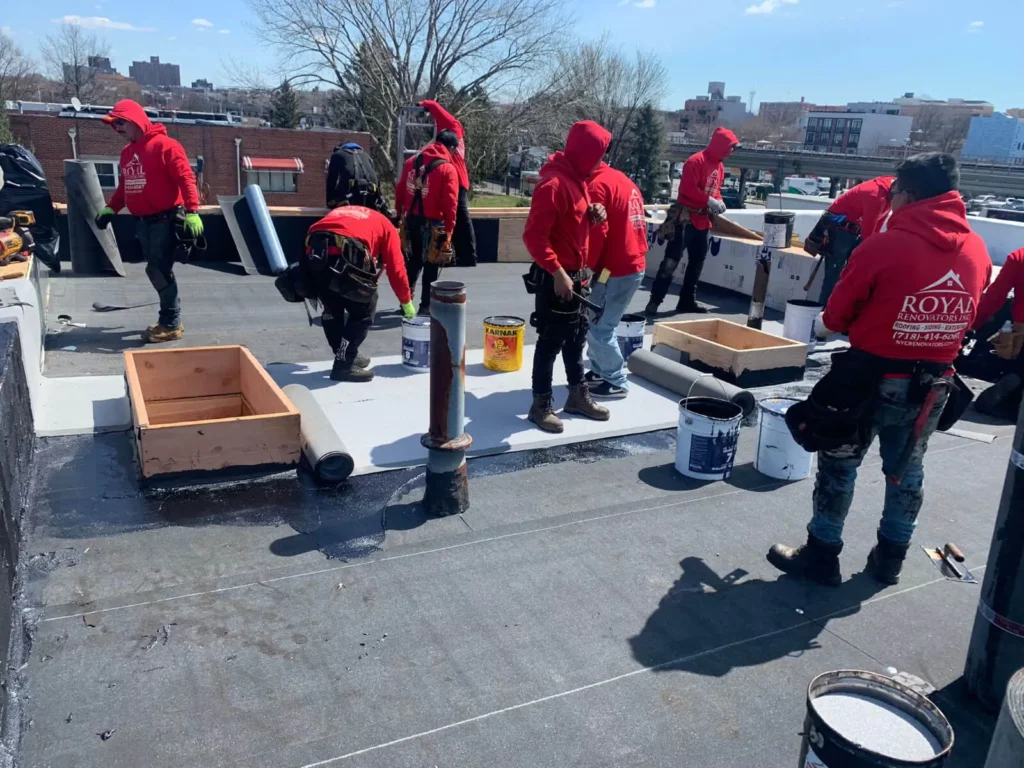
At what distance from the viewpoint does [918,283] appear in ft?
Result: 10.3

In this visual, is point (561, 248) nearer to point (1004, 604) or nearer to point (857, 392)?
point (857, 392)

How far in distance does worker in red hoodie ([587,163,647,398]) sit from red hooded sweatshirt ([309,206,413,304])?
1.38 metres

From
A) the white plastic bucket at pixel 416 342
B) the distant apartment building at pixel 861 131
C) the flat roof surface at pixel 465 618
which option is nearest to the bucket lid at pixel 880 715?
the flat roof surface at pixel 465 618

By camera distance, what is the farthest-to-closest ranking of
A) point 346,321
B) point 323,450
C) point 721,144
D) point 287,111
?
1. point 287,111
2. point 721,144
3. point 346,321
4. point 323,450

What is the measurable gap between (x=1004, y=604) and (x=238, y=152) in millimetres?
47006

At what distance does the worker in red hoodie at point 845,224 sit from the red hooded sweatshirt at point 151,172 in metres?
5.96

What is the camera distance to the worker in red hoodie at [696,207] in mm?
8445

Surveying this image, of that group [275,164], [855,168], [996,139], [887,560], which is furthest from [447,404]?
[996,139]

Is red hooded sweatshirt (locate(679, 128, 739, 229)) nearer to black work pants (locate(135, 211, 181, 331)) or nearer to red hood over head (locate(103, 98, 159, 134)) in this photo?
black work pants (locate(135, 211, 181, 331))

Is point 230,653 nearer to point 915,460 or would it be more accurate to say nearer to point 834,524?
point 834,524

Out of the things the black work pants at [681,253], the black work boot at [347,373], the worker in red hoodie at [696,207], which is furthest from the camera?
the black work pants at [681,253]

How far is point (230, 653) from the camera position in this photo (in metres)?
2.94

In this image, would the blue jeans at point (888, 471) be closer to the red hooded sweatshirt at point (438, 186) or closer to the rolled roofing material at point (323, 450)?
the rolled roofing material at point (323, 450)

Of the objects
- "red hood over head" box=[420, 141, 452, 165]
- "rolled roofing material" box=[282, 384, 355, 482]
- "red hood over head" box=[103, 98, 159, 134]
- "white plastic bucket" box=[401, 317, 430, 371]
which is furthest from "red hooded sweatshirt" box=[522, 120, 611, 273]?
"red hood over head" box=[103, 98, 159, 134]
